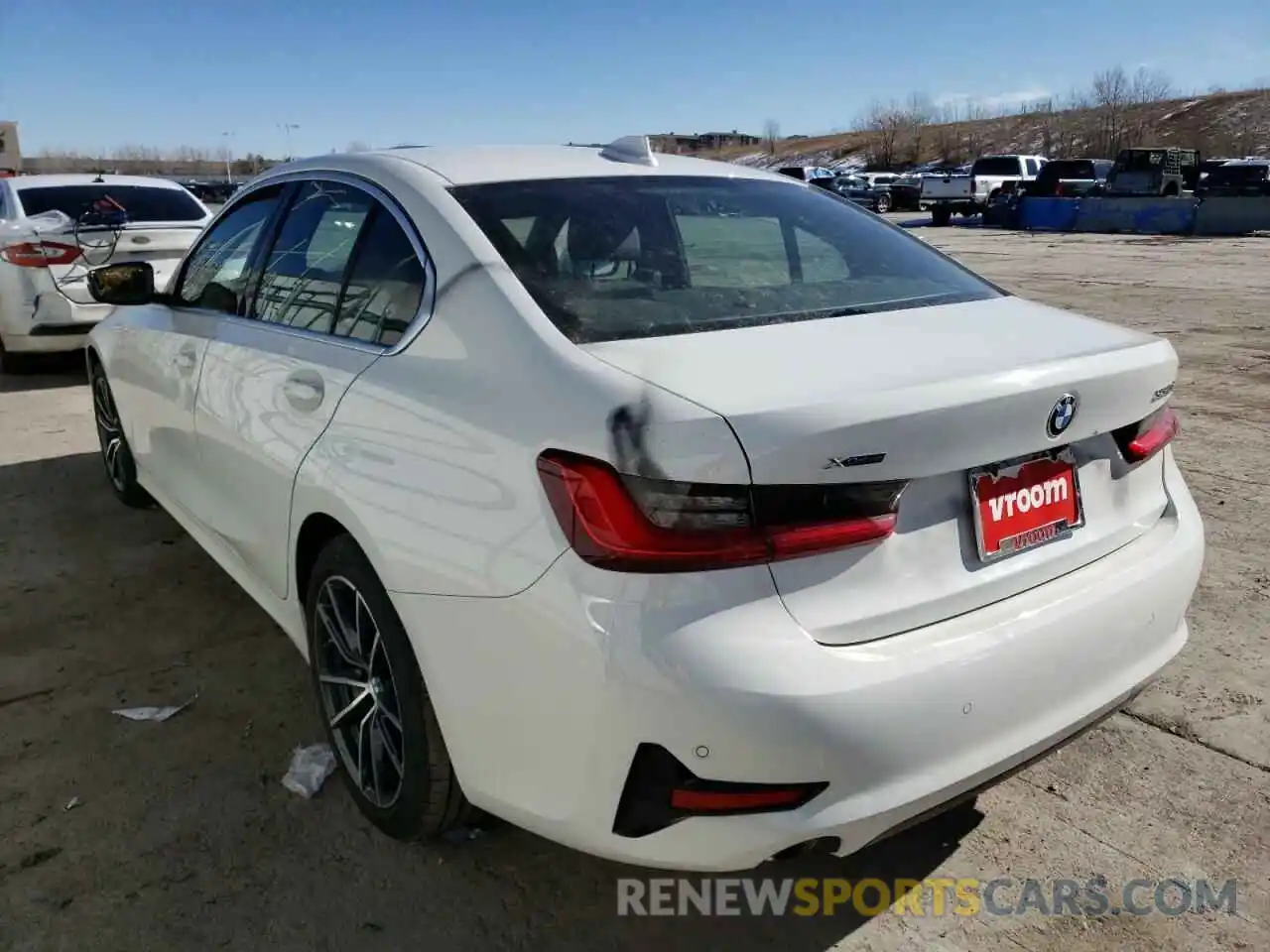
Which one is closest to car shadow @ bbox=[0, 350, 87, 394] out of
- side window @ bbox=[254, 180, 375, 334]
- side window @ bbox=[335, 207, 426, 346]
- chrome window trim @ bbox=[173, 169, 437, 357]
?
chrome window trim @ bbox=[173, 169, 437, 357]

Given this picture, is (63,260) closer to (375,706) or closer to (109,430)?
(109,430)

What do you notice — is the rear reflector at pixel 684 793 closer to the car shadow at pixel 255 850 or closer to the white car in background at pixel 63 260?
the car shadow at pixel 255 850

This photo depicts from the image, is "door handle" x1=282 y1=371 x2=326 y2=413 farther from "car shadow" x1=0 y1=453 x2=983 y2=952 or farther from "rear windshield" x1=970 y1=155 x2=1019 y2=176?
"rear windshield" x1=970 y1=155 x2=1019 y2=176

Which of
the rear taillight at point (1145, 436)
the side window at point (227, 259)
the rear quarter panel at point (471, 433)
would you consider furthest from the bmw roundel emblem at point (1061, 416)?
the side window at point (227, 259)

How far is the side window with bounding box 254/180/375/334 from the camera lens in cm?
278

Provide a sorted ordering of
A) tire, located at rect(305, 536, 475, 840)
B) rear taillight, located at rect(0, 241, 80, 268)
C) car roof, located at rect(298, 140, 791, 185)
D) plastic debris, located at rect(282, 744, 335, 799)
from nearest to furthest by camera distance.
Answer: tire, located at rect(305, 536, 475, 840), car roof, located at rect(298, 140, 791, 185), plastic debris, located at rect(282, 744, 335, 799), rear taillight, located at rect(0, 241, 80, 268)

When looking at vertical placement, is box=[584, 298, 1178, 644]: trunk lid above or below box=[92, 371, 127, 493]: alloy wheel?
above

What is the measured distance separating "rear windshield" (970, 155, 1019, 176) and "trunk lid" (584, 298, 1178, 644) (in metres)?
37.6

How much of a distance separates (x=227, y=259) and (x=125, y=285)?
659 mm

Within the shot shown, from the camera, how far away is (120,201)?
28.5ft

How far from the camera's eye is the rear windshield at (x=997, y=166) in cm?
3675

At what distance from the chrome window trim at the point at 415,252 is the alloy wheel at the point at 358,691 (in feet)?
1.92

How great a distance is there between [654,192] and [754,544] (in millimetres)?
1434

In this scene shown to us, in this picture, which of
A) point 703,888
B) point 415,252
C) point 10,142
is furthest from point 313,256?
point 10,142
